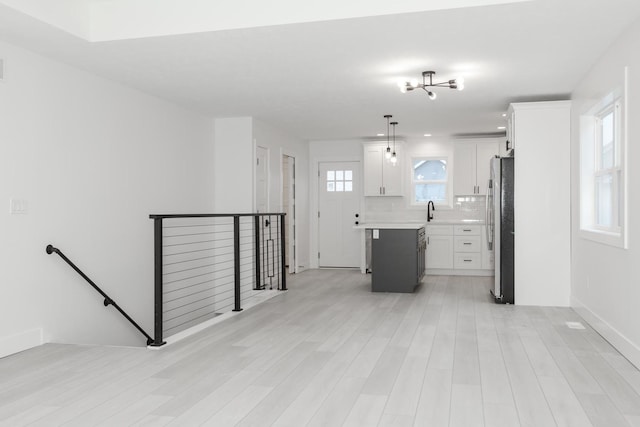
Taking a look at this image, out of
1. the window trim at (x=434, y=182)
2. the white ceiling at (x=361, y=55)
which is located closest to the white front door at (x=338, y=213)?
the window trim at (x=434, y=182)

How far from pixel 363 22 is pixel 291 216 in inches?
229

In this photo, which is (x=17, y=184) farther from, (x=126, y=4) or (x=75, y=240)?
(x=126, y=4)

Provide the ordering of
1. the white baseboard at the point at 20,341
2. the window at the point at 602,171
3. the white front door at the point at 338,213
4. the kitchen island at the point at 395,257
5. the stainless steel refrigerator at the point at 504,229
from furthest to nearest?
1. the white front door at the point at 338,213
2. the kitchen island at the point at 395,257
3. the stainless steel refrigerator at the point at 504,229
4. the window at the point at 602,171
5. the white baseboard at the point at 20,341

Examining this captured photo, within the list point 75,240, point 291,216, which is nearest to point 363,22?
point 75,240

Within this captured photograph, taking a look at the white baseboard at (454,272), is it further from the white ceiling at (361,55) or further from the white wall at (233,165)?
the white wall at (233,165)

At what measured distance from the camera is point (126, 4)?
13.4 ft

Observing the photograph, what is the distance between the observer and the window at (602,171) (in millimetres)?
4547

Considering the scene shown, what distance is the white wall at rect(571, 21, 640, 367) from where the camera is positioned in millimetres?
3783

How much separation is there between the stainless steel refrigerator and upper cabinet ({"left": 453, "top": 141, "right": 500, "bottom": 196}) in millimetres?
2783

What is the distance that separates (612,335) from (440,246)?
4.68m

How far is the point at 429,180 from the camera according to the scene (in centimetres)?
945

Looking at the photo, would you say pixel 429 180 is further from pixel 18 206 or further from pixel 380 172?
pixel 18 206

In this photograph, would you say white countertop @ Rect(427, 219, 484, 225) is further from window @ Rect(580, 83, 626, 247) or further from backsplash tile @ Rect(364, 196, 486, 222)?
window @ Rect(580, 83, 626, 247)

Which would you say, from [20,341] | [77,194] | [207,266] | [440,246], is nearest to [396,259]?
[440,246]
